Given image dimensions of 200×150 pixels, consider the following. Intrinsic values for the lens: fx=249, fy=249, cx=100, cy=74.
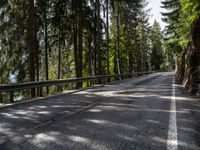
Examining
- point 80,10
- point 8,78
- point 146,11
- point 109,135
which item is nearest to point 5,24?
point 8,78

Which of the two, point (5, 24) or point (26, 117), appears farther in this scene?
point (5, 24)

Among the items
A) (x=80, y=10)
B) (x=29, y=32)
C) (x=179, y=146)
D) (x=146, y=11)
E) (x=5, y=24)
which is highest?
(x=146, y=11)

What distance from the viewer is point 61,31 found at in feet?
81.1

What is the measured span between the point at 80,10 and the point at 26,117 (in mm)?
17407

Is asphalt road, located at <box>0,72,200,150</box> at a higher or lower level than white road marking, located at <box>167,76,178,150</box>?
higher

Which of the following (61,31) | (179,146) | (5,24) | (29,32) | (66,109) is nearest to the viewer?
(179,146)

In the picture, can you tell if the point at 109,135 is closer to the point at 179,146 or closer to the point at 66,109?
the point at 179,146

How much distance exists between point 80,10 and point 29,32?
26.6 ft

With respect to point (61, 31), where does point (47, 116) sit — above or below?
below

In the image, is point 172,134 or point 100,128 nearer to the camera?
point 172,134

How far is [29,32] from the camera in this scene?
50.7 feet

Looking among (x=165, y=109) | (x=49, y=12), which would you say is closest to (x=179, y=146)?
(x=165, y=109)

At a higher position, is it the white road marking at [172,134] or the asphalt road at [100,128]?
the asphalt road at [100,128]

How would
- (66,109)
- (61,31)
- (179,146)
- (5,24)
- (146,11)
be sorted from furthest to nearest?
(146,11)
(61,31)
(5,24)
(66,109)
(179,146)
